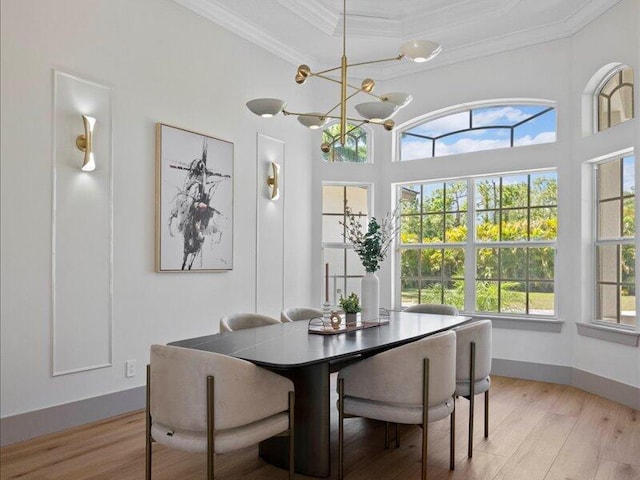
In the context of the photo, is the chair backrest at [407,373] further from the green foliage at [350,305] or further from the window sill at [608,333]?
the window sill at [608,333]

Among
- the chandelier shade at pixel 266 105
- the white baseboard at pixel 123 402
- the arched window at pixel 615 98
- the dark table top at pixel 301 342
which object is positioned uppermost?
the arched window at pixel 615 98

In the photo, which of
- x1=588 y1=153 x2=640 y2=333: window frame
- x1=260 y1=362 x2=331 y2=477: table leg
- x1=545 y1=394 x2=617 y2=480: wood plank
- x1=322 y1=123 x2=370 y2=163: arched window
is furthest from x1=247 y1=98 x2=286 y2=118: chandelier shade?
x1=588 y1=153 x2=640 y2=333: window frame

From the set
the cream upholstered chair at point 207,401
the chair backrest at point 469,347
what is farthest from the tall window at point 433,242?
the cream upholstered chair at point 207,401

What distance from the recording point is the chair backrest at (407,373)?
272cm

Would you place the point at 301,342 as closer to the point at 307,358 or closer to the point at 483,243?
the point at 307,358

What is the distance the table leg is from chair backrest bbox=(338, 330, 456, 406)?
0.52 feet

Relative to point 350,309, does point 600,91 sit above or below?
above

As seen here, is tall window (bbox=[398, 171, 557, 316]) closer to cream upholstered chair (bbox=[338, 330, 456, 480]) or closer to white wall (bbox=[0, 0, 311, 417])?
white wall (bbox=[0, 0, 311, 417])

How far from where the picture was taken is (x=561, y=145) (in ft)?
17.2

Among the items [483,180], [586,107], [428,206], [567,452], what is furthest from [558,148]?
[567,452]

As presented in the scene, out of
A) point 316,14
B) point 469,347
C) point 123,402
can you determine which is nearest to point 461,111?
point 316,14

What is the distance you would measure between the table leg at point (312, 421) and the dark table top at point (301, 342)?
0.17 metres

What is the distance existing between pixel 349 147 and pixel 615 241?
308 cm

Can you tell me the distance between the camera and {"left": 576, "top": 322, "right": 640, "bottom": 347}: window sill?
436 centimetres
